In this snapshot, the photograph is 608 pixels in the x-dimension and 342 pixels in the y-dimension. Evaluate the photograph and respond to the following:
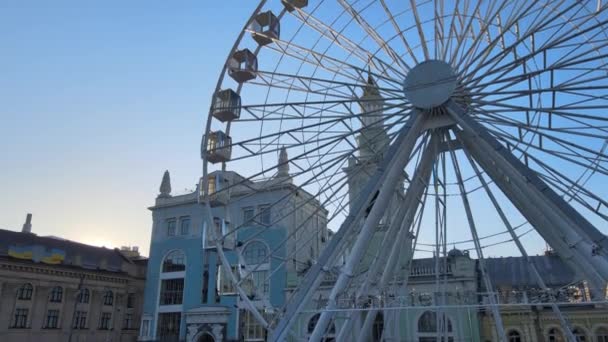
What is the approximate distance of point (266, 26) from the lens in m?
19.5

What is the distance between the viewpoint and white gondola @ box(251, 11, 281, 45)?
19438 millimetres

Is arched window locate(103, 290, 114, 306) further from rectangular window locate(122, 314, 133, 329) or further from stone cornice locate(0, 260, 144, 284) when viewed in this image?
rectangular window locate(122, 314, 133, 329)

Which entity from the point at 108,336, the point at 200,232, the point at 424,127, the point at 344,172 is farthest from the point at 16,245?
the point at 424,127

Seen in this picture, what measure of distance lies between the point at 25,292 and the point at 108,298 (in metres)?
8.09

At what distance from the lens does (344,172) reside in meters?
18.8

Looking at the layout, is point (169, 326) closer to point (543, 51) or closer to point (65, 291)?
point (65, 291)

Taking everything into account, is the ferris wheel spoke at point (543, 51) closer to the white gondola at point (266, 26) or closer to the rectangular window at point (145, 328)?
the white gondola at point (266, 26)

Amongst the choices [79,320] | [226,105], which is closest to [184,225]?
[79,320]

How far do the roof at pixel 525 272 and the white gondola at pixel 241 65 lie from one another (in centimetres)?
2348

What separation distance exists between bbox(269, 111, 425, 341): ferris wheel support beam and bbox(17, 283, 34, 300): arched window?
3794 cm

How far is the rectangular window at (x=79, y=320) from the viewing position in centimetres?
4685

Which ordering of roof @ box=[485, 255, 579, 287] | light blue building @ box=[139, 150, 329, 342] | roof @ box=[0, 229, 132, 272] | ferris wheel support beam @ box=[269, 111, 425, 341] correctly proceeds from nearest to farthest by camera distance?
ferris wheel support beam @ box=[269, 111, 425, 341]
roof @ box=[485, 255, 579, 287]
light blue building @ box=[139, 150, 329, 342]
roof @ box=[0, 229, 132, 272]

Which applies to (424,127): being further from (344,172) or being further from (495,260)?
(495,260)

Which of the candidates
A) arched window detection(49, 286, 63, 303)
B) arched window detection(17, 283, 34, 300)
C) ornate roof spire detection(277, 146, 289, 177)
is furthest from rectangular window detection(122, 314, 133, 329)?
ornate roof spire detection(277, 146, 289, 177)
